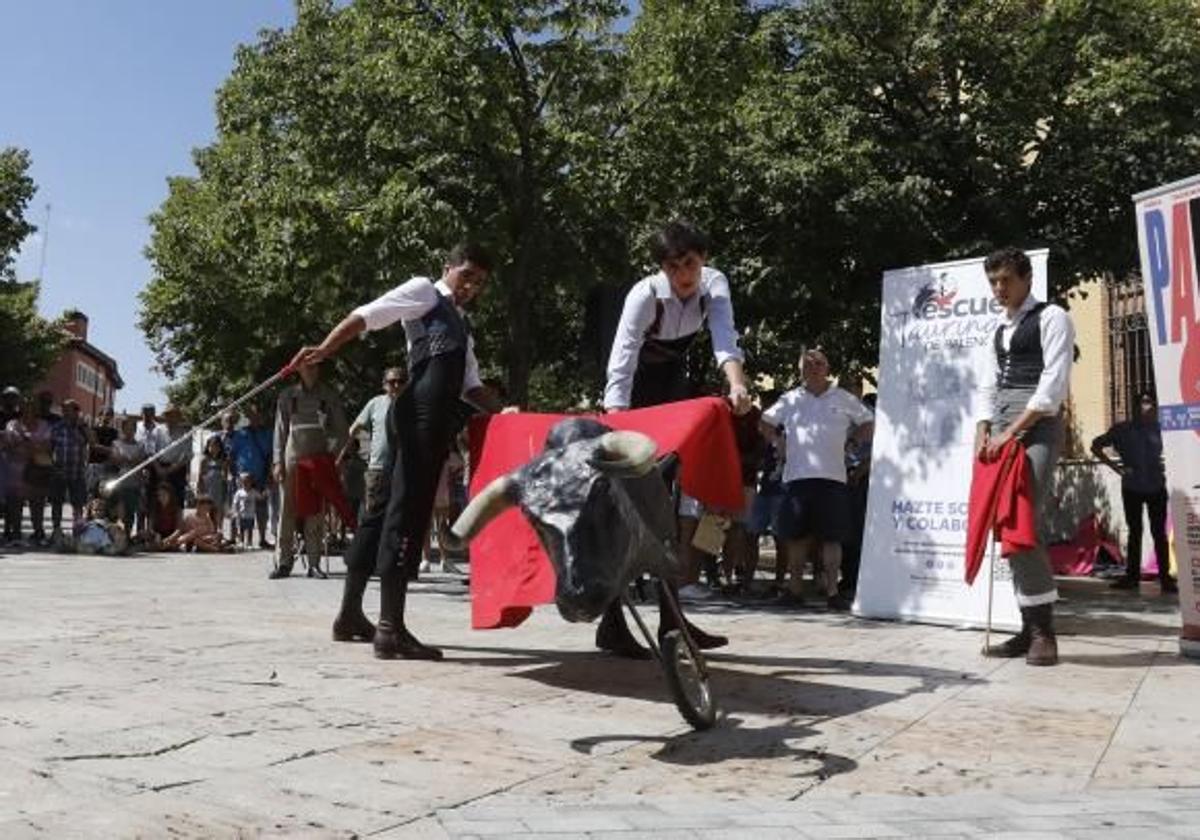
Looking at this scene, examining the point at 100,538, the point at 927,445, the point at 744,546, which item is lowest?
the point at 744,546

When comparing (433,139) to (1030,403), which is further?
(433,139)

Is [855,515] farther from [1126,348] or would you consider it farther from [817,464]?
[1126,348]

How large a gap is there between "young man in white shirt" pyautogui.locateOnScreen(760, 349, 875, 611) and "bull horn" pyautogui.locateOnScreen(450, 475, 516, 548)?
16.3 feet

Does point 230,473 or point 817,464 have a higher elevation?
point 230,473

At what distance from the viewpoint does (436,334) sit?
5.65 metres

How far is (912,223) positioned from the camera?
13.3 meters

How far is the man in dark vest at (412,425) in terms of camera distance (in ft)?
18.1

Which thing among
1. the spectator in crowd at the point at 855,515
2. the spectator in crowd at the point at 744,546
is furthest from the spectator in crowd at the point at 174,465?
the spectator in crowd at the point at 855,515

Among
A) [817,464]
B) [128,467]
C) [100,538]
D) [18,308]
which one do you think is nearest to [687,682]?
[817,464]

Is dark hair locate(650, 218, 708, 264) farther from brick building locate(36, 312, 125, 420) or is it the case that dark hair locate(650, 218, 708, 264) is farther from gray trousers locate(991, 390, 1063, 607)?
brick building locate(36, 312, 125, 420)

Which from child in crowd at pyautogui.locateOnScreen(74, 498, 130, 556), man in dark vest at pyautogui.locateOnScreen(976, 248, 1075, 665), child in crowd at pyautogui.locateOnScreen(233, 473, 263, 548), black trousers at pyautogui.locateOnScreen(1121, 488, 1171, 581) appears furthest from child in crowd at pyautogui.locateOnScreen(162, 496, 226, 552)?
man in dark vest at pyautogui.locateOnScreen(976, 248, 1075, 665)

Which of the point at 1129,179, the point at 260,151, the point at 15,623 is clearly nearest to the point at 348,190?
the point at 260,151

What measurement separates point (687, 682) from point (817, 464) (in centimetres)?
499

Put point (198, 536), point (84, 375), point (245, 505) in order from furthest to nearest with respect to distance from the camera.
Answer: point (84, 375)
point (245, 505)
point (198, 536)
